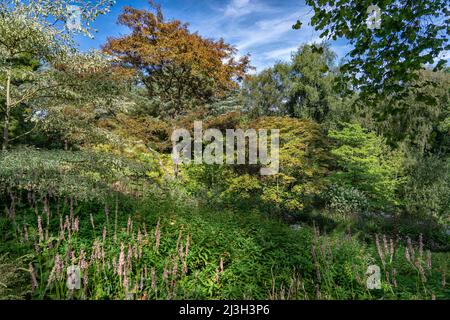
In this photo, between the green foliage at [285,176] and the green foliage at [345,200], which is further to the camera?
the green foliage at [345,200]

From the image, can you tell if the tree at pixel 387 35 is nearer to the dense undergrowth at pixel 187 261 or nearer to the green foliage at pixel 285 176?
the dense undergrowth at pixel 187 261

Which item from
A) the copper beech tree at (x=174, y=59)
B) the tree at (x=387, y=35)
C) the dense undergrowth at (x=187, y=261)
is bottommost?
the dense undergrowth at (x=187, y=261)

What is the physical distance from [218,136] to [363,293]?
1028 centimetres

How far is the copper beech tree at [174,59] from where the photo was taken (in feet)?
39.1

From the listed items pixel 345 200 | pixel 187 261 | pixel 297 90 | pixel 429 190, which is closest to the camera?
pixel 187 261

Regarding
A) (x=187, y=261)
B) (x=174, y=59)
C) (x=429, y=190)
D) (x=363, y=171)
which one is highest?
(x=174, y=59)

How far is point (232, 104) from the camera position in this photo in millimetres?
20562

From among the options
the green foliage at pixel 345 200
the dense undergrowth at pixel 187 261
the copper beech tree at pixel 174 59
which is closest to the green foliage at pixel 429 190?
the green foliage at pixel 345 200

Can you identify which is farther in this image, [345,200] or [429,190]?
[429,190]

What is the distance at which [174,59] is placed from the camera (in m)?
12.3

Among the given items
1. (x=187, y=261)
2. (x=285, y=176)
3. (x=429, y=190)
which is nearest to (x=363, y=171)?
(x=429, y=190)

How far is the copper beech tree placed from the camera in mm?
11922

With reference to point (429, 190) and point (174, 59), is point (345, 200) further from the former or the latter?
point (174, 59)

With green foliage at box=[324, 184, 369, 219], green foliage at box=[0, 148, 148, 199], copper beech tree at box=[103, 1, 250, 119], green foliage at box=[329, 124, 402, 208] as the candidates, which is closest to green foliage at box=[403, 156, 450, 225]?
green foliage at box=[329, 124, 402, 208]
